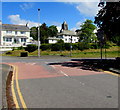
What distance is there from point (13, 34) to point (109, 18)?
59745 millimetres

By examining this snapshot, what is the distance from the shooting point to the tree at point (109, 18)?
18.3m

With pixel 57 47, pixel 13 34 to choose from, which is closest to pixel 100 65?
pixel 57 47

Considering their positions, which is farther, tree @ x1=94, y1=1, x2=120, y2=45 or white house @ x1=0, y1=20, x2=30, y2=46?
→ white house @ x1=0, y1=20, x2=30, y2=46

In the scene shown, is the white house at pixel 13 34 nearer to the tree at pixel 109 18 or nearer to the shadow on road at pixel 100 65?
the shadow on road at pixel 100 65

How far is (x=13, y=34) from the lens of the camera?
7412cm

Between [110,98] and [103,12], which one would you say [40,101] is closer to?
[110,98]

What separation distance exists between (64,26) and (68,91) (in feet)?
476

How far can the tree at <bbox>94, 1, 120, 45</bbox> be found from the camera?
60.0ft

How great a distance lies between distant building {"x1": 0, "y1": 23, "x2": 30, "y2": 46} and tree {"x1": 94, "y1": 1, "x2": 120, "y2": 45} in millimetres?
54026

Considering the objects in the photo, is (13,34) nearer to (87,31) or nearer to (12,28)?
(12,28)

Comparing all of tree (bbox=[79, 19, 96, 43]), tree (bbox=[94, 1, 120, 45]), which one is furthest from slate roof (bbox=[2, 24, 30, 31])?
tree (bbox=[94, 1, 120, 45])

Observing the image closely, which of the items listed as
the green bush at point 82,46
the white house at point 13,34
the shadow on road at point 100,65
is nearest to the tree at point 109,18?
the shadow on road at point 100,65

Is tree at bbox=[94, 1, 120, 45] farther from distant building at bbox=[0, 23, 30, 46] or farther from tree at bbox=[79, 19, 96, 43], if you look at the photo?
distant building at bbox=[0, 23, 30, 46]

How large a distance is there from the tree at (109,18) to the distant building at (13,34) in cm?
5403
